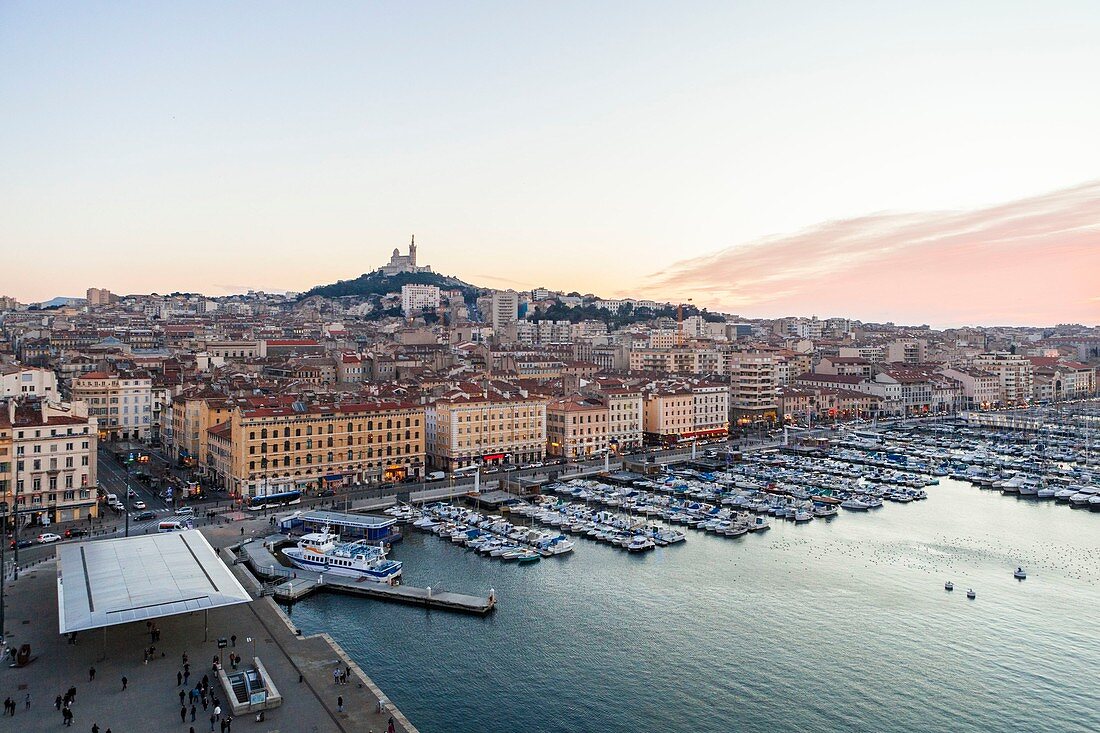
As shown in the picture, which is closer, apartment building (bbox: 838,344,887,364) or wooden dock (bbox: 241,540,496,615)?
wooden dock (bbox: 241,540,496,615)

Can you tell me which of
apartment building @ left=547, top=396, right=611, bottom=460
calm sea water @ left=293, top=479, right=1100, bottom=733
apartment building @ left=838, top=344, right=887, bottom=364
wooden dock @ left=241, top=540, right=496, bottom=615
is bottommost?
calm sea water @ left=293, top=479, right=1100, bottom=733

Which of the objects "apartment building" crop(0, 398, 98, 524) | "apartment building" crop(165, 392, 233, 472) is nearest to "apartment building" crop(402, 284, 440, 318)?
"apartment building" crop(165, 392, 233, 472)

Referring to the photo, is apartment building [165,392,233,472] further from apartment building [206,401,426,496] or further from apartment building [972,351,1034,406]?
apartment building [972,351,1034,406]

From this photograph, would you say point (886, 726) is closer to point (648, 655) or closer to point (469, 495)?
point (648, 655)

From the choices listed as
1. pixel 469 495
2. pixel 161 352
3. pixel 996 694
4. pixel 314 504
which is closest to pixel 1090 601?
pixel 996 694

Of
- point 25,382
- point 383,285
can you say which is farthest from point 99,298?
point 25,382

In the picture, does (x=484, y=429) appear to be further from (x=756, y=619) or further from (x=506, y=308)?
(x=506, y=308)
